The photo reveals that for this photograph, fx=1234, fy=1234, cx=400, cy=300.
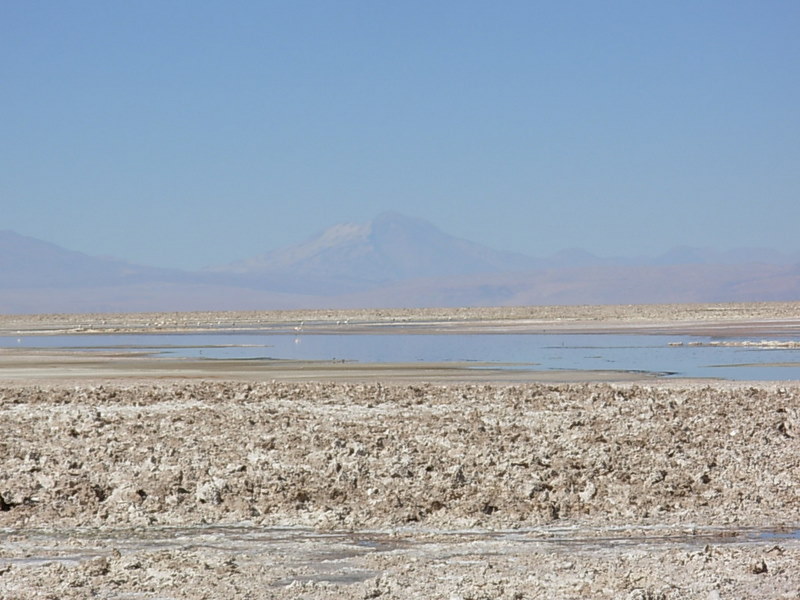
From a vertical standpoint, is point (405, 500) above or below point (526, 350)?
above

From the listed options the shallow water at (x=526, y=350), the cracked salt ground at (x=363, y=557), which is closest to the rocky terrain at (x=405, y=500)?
the cracked salt ground at (x=363, y=557)

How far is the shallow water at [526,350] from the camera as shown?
29.4m

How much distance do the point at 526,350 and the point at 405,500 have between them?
2818 centimetres

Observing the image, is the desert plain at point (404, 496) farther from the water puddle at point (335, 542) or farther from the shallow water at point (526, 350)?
the shallow water at point (526, 350)

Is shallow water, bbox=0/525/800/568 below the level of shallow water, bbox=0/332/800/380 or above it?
above

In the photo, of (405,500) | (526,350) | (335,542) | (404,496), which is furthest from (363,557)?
(526,350)

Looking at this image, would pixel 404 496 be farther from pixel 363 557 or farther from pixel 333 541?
pixel 363 557

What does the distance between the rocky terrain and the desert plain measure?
3cm

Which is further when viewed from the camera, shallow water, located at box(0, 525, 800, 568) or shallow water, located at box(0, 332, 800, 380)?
shallow water, located at box(0, 332, 800, 380)

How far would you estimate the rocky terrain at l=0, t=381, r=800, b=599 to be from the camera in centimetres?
868

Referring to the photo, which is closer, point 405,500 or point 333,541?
point 333,541

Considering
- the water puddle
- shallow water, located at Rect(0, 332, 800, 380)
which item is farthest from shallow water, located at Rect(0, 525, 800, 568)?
shallow water, located at Rect(0, 332, 800, 380)

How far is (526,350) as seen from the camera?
39.5 meters

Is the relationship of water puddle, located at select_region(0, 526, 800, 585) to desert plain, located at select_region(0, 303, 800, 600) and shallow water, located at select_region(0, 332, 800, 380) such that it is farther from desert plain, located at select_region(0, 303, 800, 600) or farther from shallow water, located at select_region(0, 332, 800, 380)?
shallow water, located at select_region(0, 332, 800, 380)
